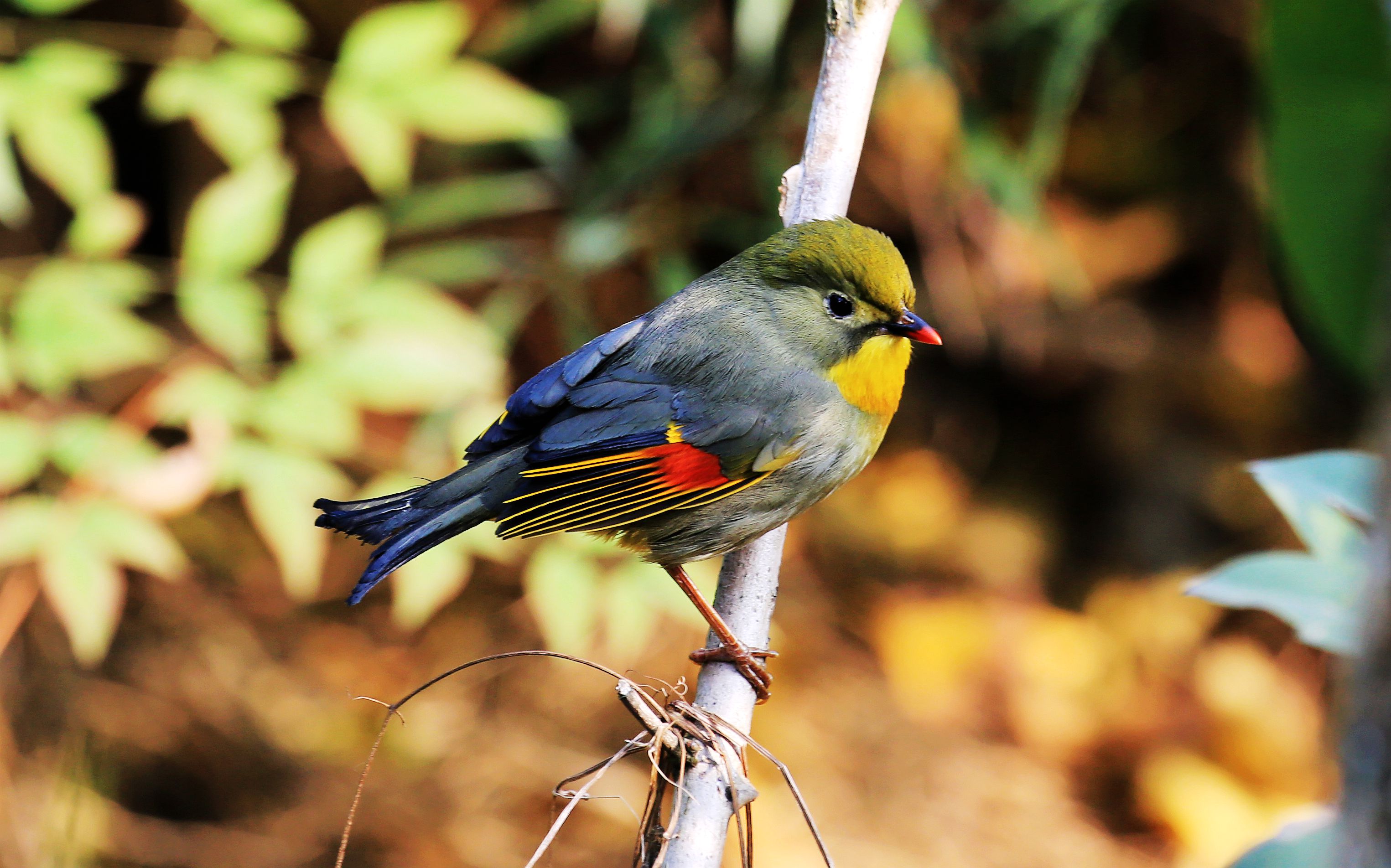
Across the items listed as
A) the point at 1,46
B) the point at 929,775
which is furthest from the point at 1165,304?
the point at 1,46

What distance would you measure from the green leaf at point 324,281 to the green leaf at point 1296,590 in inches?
72.9

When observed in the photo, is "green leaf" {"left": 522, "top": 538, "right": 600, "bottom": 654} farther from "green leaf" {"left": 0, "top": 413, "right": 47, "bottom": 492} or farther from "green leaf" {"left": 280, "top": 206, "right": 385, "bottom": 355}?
"green leaf" {"left": 0, "top": 413, "right": 47, "bottom": 492}

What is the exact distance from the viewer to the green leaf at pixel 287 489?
7.57ft

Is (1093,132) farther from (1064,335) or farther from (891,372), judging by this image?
(891,372)

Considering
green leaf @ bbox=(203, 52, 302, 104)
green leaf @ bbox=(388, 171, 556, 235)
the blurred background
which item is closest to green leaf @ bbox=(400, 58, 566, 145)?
the blurred background

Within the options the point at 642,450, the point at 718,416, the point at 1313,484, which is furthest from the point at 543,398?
the point at 1313,484

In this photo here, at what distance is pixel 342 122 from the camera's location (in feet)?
8.14

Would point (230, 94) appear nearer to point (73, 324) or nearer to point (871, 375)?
point (73, 324)

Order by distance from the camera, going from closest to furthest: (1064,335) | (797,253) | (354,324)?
(797,253) < (354,324) < (1064,335)

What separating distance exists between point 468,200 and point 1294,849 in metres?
3.04

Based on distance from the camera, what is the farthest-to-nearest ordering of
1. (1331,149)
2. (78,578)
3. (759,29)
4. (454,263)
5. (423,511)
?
(454,263)
(759,29)
(1331,149)
(78,578)
(423,511)

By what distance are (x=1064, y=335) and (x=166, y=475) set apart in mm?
3391

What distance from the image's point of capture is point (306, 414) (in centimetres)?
236

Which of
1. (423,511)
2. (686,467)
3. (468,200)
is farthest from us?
(468,200)
